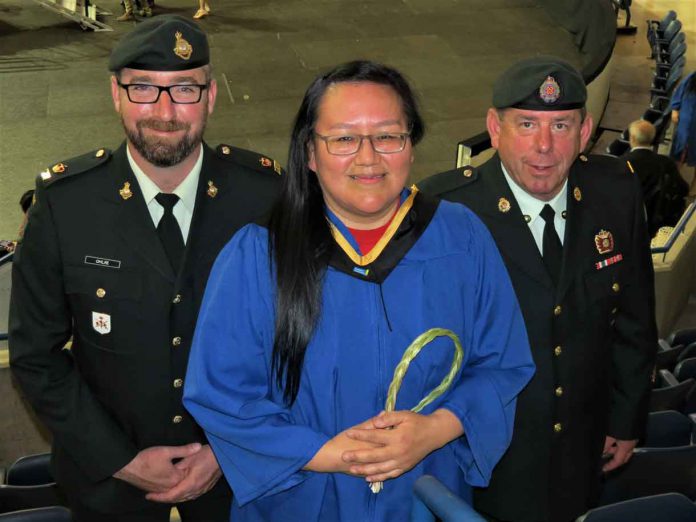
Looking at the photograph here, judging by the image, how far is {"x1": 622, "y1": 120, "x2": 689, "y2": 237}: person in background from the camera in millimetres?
7246

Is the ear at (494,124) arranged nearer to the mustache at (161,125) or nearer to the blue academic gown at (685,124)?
the mustache at (161,125)

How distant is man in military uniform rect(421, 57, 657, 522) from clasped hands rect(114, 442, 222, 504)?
89 cm

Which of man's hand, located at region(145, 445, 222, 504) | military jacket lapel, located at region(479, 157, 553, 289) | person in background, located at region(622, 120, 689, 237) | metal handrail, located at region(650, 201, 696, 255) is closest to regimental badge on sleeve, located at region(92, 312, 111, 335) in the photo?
man's hand, located at region(145, 445, 222, 504)

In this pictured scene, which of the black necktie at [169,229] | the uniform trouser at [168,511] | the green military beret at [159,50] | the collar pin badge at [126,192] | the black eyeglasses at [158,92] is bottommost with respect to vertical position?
the uniform trouser at [168,511]

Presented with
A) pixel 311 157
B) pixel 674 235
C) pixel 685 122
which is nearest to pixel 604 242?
pixel 311 157

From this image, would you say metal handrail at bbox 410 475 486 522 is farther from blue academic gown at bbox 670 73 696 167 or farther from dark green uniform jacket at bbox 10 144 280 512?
blue academic gown at bbox 670 73 696 167

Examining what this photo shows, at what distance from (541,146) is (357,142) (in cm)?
95

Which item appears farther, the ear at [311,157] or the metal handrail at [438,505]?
the ear at [311,157]

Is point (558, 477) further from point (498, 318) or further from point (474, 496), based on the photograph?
point (498, 318)

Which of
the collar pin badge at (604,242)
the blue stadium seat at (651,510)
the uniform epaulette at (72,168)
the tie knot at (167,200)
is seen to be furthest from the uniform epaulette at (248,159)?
the blue stadium seat at (651,510)

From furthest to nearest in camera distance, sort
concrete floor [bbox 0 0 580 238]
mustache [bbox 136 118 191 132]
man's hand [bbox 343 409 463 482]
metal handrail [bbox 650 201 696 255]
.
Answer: concrete floor [bbox 0 0 580 238]
metal handrail [bbox 650 201 696 255]
mustache [bbox 136 118 191 132]
man's hand [bbox 343 409 463 482]

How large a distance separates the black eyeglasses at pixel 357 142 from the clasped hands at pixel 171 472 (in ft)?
3.95

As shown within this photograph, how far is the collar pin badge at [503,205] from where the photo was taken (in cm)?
311

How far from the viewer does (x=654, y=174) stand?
7.25 meters
